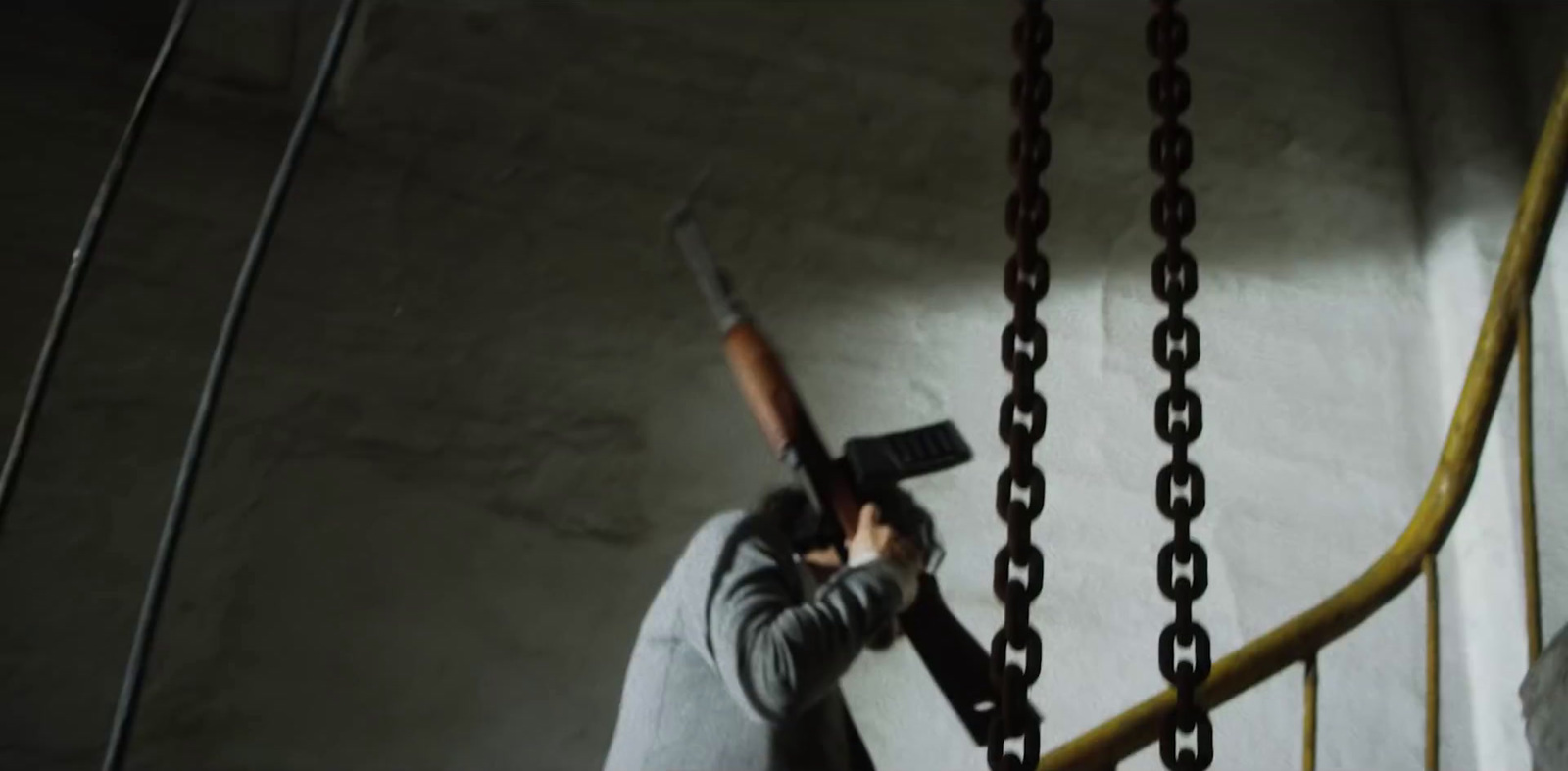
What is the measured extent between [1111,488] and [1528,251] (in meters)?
0.68

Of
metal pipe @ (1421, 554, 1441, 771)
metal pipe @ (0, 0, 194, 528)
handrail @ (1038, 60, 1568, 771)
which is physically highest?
metal pipe @ (0, 0, 194, 528)

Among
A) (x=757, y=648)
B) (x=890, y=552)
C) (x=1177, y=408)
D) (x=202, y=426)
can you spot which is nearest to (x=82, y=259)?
(x=202, y=426)

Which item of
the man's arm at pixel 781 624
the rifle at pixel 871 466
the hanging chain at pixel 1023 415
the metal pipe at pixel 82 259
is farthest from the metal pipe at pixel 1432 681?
the metal pipe at pixel 82 259

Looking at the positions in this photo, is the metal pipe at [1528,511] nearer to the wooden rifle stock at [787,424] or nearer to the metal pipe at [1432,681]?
the metal pipe at [1432,681]

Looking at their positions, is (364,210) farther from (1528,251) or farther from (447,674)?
(1528,251)

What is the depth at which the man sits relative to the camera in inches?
56.4

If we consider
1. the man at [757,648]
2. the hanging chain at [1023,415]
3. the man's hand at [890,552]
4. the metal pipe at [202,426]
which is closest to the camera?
the hanging chain at [1023,415]

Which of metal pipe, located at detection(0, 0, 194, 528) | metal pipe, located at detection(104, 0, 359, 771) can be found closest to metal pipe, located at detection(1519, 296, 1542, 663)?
metal pipe, located at detection(104, 0, 359, 771)

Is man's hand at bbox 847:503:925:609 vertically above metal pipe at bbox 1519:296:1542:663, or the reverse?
man's hand at bbox 847:503:925:609

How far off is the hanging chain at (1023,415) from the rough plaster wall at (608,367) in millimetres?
1017

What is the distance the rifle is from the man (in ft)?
0.12

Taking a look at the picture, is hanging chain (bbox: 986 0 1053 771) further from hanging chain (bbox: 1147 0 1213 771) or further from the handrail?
the handrail

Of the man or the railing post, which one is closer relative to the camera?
the man

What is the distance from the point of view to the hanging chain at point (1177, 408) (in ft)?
3.29
